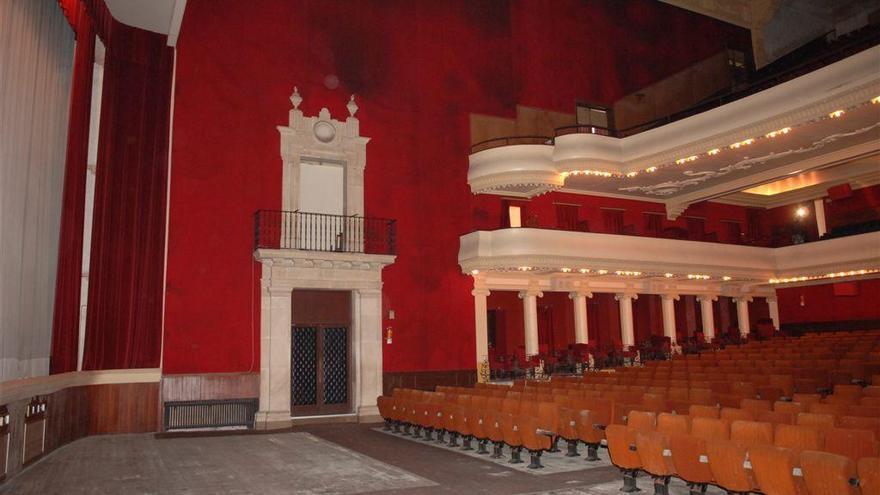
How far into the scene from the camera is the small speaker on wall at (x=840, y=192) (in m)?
19.6

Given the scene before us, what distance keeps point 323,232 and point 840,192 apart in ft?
53.1

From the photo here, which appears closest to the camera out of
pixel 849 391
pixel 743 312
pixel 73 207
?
pixel 849 391

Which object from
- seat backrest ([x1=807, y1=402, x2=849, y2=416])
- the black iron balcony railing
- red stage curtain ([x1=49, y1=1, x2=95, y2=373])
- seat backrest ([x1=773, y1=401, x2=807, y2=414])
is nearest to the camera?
seat backrest ([x1=807, y1=402, x2=849, y2=416])

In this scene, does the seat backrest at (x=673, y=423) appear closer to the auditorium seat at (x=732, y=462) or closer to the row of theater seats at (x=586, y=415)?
the row of theater seats at (x=586, y=415)

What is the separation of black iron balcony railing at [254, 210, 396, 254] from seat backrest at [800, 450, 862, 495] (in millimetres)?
10774

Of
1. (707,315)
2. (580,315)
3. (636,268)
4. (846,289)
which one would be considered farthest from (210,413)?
(846,289)

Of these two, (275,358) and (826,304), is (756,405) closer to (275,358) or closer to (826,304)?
(275,358)

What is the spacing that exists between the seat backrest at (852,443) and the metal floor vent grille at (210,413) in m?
10.6

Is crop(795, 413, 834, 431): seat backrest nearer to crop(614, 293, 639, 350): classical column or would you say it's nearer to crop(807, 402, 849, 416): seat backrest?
Answer: crop(807, 402, 849, 416): seat backrest

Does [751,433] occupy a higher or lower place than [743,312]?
lower

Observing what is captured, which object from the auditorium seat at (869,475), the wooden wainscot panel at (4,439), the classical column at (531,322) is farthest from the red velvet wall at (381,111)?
the auditorium seat at (869,475)

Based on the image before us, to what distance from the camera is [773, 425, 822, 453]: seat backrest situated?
5.21 meters

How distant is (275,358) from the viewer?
13109 millimetres

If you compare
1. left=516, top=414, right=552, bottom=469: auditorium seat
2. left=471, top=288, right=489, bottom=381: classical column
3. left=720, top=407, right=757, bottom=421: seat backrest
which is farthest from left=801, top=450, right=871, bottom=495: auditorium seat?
left=471, top=288, right=489, bottom=381: classical column
